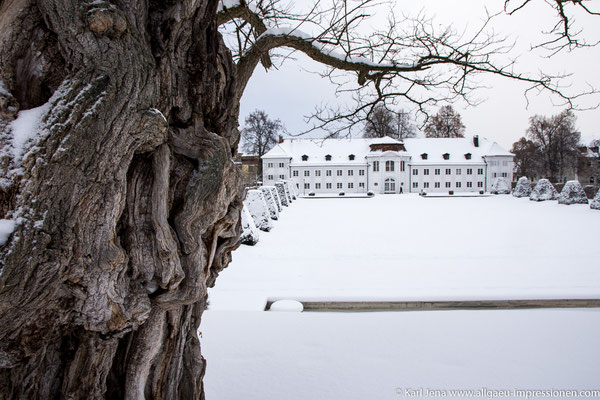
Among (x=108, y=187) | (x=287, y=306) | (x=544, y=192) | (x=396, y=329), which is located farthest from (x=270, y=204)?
(x=544, y=192)

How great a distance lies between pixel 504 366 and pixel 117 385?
3.70m

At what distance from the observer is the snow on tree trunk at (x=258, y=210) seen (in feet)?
46.6

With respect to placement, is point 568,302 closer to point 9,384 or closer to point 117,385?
point 117,385

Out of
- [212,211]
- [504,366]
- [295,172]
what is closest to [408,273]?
[504,366]

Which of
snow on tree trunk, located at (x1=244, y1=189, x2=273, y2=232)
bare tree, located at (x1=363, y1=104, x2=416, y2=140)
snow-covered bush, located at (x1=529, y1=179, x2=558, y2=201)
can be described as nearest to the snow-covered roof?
snow-covered bush, located at (x1=529, y1=179, x2=558, y2=201)

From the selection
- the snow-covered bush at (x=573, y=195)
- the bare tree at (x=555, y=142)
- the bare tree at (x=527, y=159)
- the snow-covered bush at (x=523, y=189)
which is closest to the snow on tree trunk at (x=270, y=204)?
the snow-covered bush at (x=573, y=195)

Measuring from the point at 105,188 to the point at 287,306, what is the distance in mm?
4725

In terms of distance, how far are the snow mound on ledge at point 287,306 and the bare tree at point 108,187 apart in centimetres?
360

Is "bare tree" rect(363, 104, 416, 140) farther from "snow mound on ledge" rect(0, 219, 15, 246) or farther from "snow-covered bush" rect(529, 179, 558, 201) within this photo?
"snow-covered bush" rect(529, 179, 558, 201)

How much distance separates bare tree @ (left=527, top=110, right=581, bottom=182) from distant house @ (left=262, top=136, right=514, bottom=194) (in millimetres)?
6745

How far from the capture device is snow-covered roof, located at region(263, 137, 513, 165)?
50812 millimetres

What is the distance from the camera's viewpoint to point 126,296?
1.85 m

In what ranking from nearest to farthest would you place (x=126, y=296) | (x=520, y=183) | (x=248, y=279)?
(x=126, y=296) < (x=248, y=279) < (x=520, y=183)

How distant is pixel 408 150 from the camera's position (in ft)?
170
